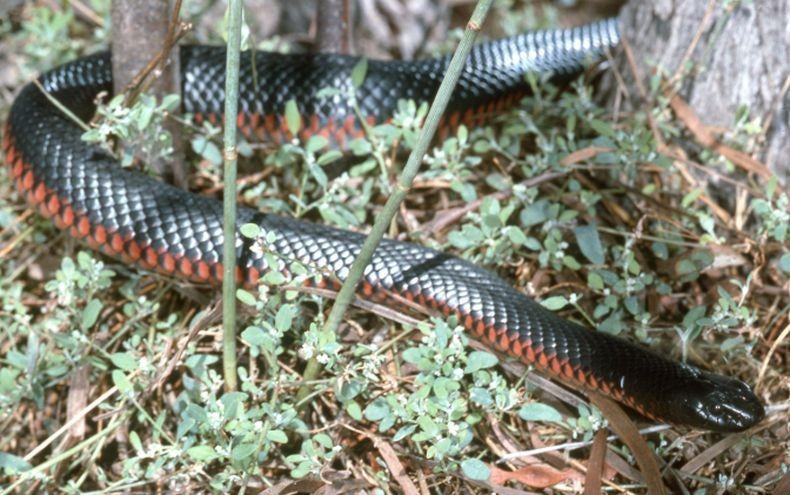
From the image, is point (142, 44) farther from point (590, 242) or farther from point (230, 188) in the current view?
point (590, 242)

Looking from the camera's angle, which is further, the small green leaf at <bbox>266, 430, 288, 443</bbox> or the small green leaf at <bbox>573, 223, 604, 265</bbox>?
the small green leaf at <bbox>573, 223, 604, 265</bbox>

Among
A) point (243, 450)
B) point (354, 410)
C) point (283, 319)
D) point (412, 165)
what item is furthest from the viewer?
point (354, 410)

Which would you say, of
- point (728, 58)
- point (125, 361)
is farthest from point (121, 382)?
point (728, 58)

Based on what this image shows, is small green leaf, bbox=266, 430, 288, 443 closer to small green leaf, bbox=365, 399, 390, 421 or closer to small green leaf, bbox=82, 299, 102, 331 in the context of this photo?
small green leaf, bbox=365, 399, 390, 421

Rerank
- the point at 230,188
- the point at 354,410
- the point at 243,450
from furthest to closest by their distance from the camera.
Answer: the point at 354,410 → the point at 243,450 → the point at 230,188

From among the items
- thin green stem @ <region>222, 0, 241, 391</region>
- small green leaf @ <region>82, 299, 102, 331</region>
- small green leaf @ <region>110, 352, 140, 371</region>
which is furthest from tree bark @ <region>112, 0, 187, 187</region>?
small green leaf @ <region>110, 352, 140, 371</region>

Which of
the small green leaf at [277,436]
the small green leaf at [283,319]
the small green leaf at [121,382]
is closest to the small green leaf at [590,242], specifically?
the small green leaf at [283,319]

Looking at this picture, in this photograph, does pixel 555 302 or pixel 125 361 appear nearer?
pixel 125 361

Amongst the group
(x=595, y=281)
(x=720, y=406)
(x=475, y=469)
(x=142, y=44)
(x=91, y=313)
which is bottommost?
(x=475, y=469)
